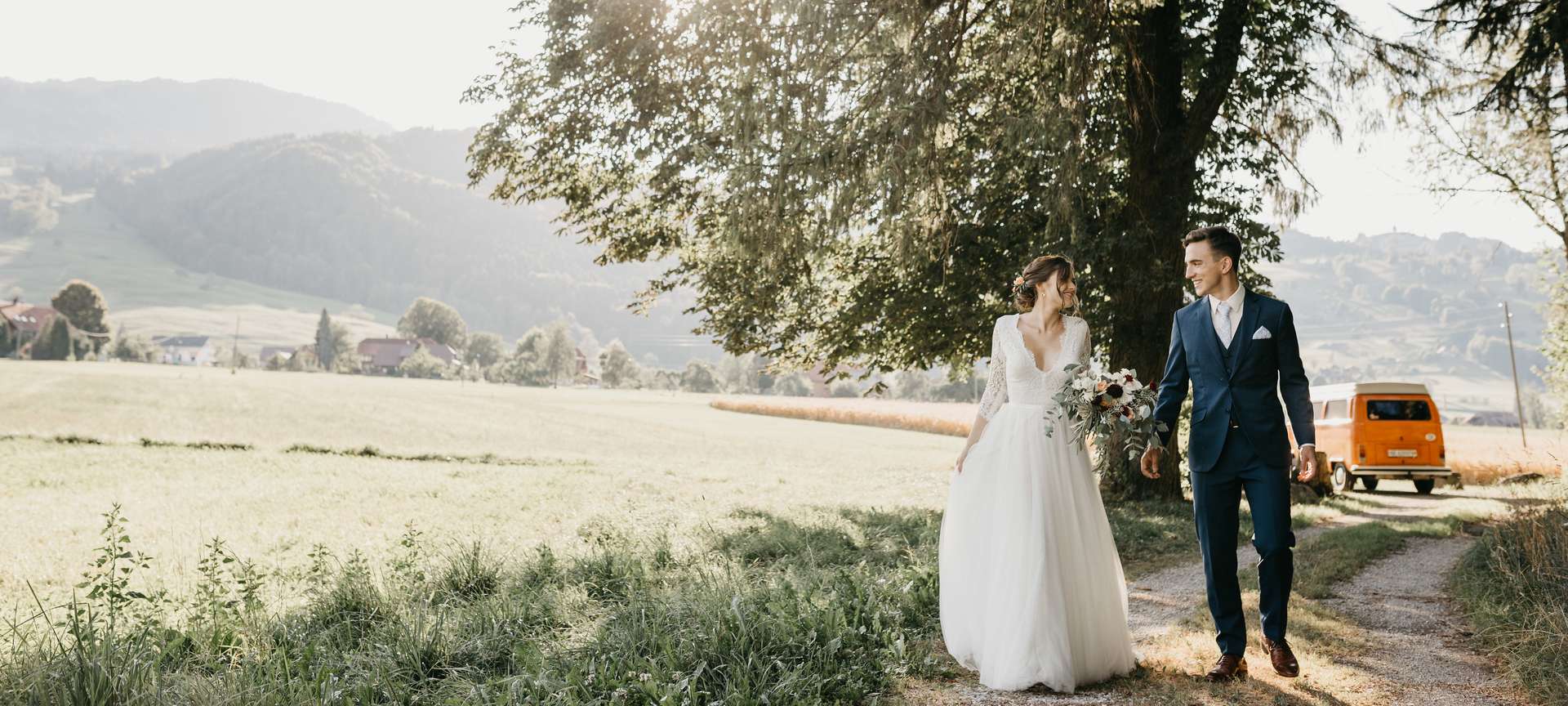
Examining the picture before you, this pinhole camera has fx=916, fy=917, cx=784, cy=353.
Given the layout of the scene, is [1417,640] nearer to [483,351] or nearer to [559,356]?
[559,356]

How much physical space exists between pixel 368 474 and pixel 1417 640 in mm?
20256

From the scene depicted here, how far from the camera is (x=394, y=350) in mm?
146875

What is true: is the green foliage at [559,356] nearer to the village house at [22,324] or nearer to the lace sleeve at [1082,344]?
the village house at [22,324]

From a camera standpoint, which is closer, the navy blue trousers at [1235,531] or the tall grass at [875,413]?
the navy blue trousers at [1235,531]

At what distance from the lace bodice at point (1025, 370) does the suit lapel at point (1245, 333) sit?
0.79 m

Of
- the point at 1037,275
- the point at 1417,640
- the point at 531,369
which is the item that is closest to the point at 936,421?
the point at 1417,640

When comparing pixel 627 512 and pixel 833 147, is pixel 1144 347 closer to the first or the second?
pixel 833 147

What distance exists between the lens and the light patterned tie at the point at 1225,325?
485cm

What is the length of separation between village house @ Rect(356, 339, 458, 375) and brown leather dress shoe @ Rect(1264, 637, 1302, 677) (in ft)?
462

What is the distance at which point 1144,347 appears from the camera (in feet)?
41.3

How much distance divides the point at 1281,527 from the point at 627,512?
1047 cm

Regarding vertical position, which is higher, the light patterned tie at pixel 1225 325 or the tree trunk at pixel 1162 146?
the tree trunk at pixel 1162 146

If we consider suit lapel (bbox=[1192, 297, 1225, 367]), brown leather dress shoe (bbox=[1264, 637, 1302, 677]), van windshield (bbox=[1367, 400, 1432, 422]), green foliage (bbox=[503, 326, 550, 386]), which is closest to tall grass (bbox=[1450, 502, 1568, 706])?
brown leather dress shoe (bbox=[1264, 637, 1302, 677])

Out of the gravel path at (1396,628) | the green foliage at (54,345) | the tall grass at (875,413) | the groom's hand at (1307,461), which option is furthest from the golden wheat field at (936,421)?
the green foliage at (54,345)
